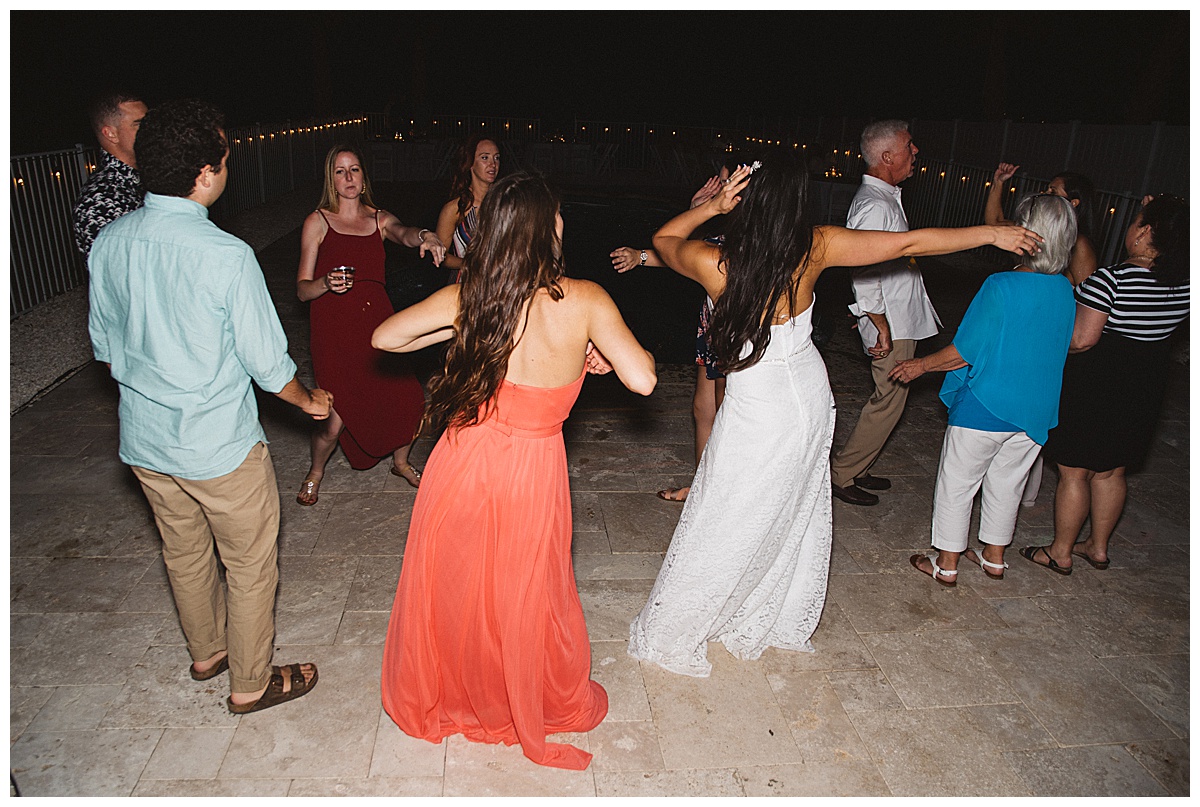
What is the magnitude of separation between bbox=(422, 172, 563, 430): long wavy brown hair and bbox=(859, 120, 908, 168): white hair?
2461mm

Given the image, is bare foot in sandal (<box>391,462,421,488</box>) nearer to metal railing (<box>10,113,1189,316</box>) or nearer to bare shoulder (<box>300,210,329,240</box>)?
bare shoulder (<box>300,210,329,240</box>)

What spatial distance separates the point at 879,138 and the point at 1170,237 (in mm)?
1401

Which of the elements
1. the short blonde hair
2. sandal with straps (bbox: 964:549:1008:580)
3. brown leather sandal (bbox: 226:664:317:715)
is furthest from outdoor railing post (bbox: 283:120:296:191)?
sandal with straps (bbox: 964:549:1008:580)

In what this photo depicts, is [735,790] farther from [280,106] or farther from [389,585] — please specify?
[280,106]

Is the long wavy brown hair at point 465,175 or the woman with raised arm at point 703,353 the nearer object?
the woman with raised arm at point 703,353

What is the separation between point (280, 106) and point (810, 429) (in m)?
29.6

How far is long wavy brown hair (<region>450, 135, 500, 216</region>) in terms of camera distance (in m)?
4.38

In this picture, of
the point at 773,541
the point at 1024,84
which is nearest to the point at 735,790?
the point at 773,541

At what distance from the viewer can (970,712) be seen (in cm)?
288

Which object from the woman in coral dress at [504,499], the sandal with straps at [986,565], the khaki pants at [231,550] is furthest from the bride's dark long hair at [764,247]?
the sandal with straps at [986,565]

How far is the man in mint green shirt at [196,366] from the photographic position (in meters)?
2.19

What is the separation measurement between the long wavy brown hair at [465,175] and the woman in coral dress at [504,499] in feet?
7.20

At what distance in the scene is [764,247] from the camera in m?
2.63

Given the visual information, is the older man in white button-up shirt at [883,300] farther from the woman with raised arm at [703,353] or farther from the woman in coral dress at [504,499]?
the woman in coral dress at [504,499]
